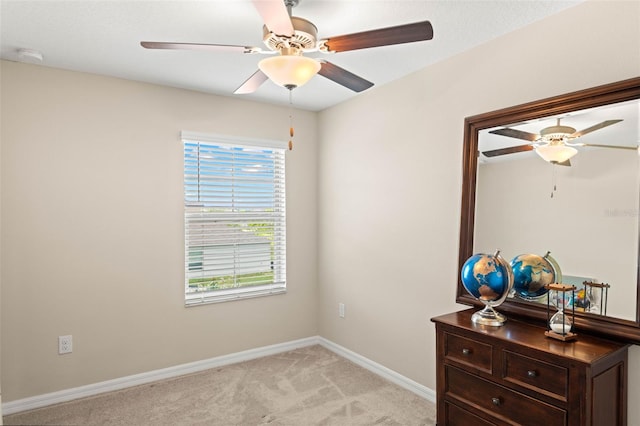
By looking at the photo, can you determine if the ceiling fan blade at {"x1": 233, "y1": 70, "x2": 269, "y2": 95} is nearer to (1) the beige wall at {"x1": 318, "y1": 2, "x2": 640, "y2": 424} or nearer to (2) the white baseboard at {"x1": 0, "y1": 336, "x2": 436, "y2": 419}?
→ (1) the beige wall at {"x1": 318, "y1": 2, "x2": 640, "y2": 424}

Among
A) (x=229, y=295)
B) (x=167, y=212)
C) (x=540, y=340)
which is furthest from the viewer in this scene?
(x=229, y=295)

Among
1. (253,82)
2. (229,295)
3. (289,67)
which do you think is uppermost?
(253,82)

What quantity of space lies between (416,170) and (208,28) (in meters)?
1.75

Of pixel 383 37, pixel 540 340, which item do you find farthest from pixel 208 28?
pixel 540 340

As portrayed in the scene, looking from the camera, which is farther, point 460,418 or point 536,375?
point 460,418

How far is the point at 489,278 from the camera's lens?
2105mm

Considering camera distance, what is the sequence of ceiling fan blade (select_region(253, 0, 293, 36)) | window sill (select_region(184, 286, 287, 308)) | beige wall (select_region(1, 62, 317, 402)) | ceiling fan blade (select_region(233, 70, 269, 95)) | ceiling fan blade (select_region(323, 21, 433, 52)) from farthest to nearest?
window sill (select_region(184, 286, 287, 308)) < beige wall (select_region(1, 62, 317, 402)) < ceiling fan blade (select_region(233, 70, 269, 95)) < ceiling fan blade (select_region(323, 21, 433, 52)) < ceiling fan blade (select_region(253, 0, 293, 36))

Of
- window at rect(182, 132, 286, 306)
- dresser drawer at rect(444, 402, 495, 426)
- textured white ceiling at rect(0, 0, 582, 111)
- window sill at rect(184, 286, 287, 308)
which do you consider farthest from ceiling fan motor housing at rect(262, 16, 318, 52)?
window sill at rect(184, 286, 287, 308)

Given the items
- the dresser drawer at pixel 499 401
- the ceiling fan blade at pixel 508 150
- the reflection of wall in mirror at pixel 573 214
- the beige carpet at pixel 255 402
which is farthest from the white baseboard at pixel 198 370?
the ceiling fan blade at pixel 508 150

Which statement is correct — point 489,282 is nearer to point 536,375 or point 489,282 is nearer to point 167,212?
point 536,375

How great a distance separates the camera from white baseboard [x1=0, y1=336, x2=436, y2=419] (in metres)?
2.86

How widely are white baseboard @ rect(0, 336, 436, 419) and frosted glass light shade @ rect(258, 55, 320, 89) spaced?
7.84 feet

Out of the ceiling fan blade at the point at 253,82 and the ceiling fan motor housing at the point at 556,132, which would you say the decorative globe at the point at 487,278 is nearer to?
the ceiling fan motor housing at the point at 556,132

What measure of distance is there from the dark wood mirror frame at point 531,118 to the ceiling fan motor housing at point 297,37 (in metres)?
1.29
